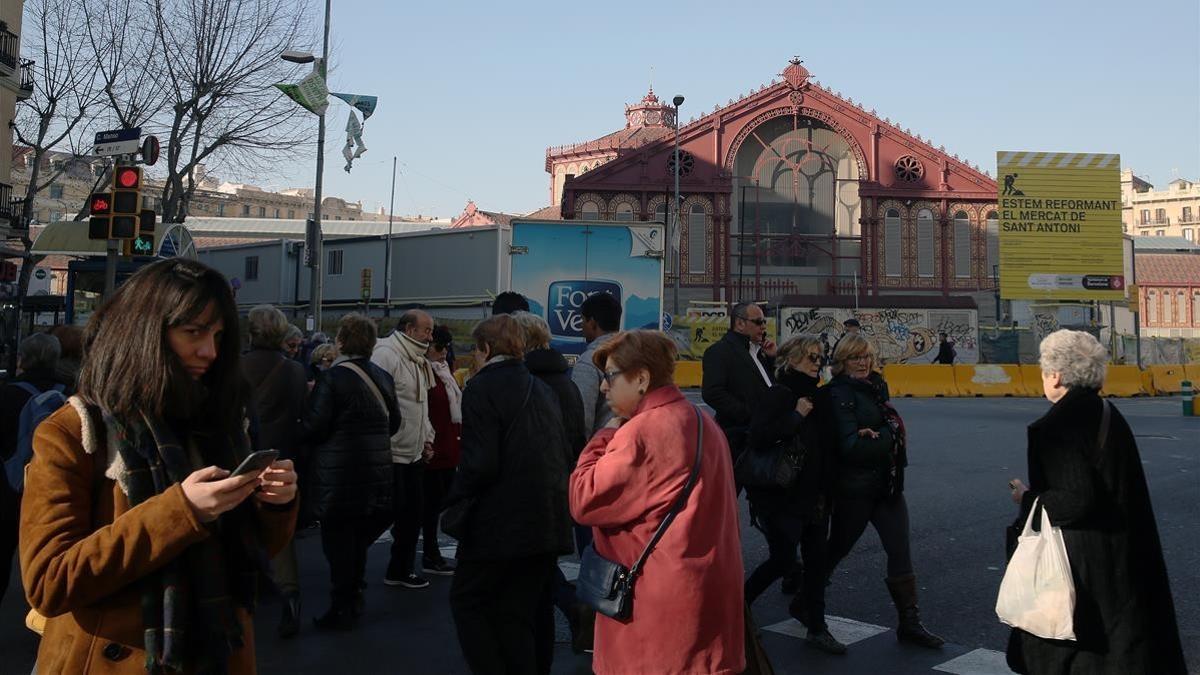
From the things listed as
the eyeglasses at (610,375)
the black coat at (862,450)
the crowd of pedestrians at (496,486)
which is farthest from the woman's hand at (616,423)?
the black coat at (862,450)

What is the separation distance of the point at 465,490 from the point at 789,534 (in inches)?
83.5

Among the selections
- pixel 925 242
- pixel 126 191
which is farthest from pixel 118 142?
pixel 925 242

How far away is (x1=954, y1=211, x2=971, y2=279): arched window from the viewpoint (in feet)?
157

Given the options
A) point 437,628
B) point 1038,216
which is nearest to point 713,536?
point 437,628

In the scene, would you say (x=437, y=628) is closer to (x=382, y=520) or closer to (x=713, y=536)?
(x=382, y=520)

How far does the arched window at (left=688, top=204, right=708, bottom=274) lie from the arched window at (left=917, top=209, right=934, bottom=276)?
10.1 m

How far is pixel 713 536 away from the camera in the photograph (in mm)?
3332

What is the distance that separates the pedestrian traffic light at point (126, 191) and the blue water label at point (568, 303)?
225 inches

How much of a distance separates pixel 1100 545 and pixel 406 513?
15.2 feet

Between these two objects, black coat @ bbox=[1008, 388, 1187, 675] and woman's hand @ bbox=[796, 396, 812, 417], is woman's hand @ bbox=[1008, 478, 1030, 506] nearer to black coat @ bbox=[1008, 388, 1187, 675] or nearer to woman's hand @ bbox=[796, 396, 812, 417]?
black coat @ bbox=[1008, 388, 1187, 675]

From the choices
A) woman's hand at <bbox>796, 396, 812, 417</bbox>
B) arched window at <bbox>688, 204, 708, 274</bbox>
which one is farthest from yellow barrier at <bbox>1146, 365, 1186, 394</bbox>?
woman's hand at <bbox>796, 396, 812, 417</bbox>

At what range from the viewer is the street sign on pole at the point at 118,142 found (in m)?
10.8

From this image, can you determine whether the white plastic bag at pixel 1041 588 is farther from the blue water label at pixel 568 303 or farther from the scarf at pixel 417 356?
the blue water label at pixel 568 303

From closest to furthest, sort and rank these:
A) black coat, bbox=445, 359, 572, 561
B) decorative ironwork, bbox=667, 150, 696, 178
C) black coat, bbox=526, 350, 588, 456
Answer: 1. black coat, bbox=445, 359, 572, 561
2. black coat, bbox=526, 350, 588, 456
3. decorative ironwork, bbox=667, 150, 696, 178
